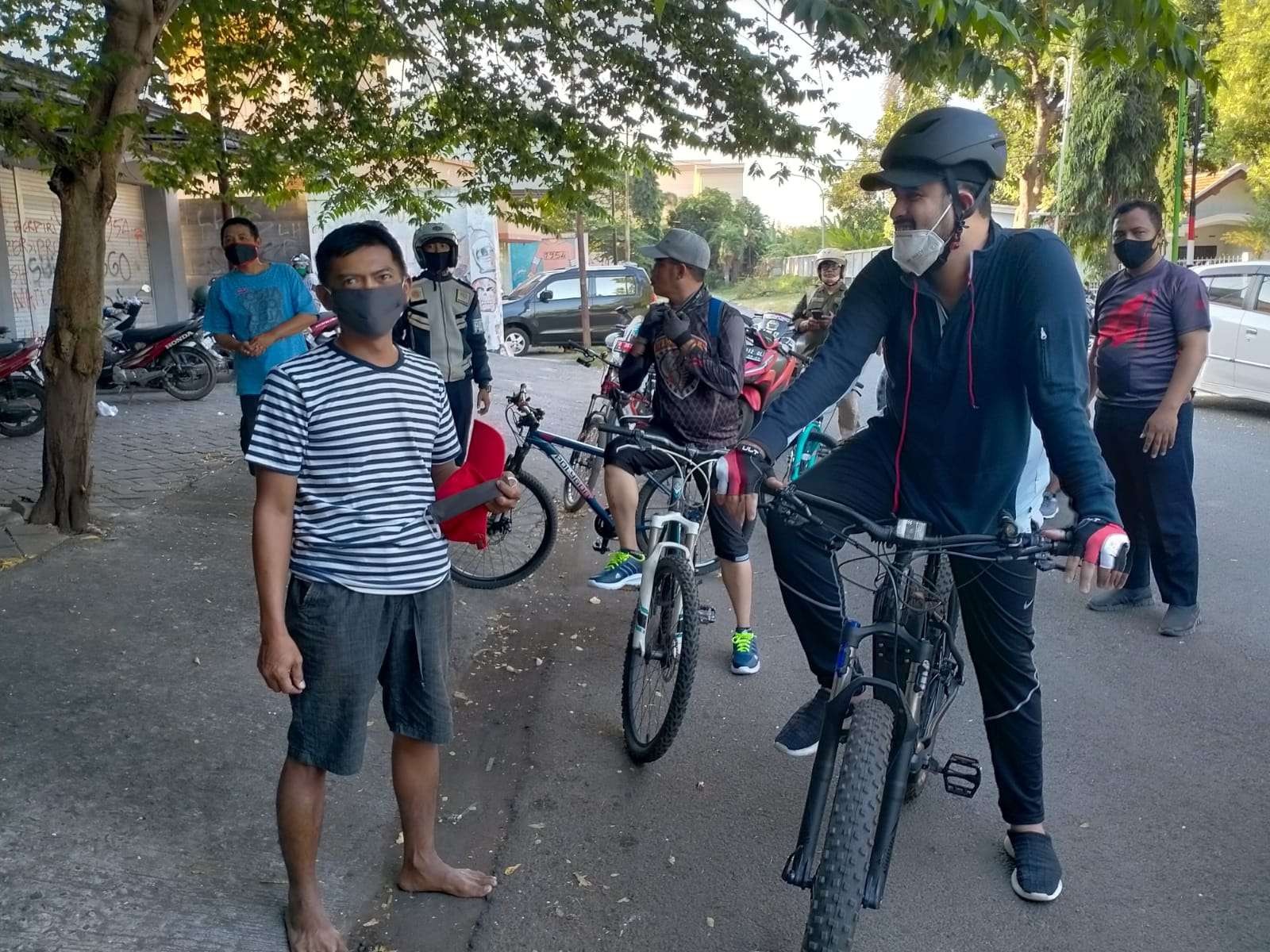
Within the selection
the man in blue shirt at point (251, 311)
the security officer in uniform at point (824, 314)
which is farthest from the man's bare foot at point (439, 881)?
the security officer in uniform at point (824, 314)

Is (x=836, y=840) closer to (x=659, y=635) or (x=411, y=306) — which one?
(x=659, y=635)

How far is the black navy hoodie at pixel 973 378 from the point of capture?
2.78 metres

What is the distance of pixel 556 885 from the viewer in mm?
3260

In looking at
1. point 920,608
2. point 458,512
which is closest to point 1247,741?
point 920,608

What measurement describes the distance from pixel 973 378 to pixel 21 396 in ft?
30.7

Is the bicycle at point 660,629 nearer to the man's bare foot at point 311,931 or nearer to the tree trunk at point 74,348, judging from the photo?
the man's bare foot at point 311,931

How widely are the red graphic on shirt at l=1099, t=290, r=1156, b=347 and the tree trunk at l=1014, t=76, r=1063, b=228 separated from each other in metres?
25.5

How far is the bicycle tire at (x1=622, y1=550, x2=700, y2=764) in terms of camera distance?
3.87 meters

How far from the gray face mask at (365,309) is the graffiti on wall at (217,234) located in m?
16.8

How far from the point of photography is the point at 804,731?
12.0 feet

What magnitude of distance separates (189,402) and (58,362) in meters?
6.80

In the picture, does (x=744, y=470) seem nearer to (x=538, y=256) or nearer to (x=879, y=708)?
(x=879, y=708)

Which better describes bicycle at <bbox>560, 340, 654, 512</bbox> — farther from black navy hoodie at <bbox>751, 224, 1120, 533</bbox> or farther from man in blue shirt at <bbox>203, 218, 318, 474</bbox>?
black navy hoodie at <bbox>751, 224, 1120, 533</bbox>

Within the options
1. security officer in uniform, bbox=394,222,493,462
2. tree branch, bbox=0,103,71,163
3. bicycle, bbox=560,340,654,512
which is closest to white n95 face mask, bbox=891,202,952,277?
security officer in uniform, bbox=394,222,493,462
